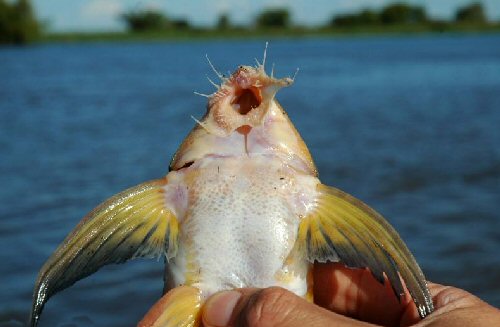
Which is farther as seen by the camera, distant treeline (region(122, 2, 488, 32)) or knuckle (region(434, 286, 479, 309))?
distant treeline (region(122, 2, 488, 32))

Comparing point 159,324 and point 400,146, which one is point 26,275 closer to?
point 159,324

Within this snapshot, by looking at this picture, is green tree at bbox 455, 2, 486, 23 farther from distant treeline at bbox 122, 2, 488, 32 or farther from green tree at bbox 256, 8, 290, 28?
green tree at bbox 256, 8, 290, 28

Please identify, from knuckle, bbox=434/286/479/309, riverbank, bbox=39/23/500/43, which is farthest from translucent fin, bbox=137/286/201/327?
riverbank, bbox=39/23/500/43

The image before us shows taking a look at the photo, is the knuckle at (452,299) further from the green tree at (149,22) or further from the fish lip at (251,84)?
the green tree at (149,22)

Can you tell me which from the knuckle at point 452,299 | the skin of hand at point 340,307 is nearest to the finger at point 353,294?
the skin of hand at point 340,307

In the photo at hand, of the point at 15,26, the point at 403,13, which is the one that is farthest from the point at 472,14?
the point at 15,26

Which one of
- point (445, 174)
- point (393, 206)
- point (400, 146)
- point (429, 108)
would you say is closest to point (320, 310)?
point (393, 206)
